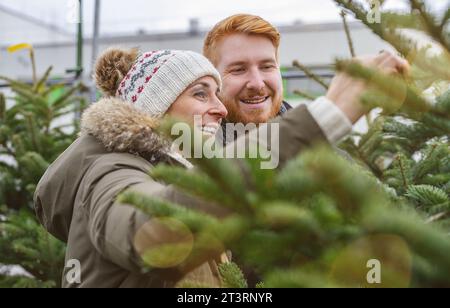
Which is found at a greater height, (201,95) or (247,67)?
(201,95)

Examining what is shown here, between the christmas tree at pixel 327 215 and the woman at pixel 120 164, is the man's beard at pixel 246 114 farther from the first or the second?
the christmas tree at pixel 327 215

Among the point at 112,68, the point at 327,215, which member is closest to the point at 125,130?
the point at 112,68

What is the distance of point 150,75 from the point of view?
7.12 feet

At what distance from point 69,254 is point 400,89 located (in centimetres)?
109

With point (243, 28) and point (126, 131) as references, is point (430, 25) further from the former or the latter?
point (243, 28)

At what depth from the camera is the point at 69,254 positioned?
1774 mm

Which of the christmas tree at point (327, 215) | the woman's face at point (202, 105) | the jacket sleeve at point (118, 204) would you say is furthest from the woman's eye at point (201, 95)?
the christmas tree at point (327, 215)

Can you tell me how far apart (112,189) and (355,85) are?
2.10 feet

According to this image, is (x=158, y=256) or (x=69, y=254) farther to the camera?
(x=69, y=254)

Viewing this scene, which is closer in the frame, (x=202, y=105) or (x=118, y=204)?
(x=118, y=204)

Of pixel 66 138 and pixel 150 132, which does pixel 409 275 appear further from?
pixel 66 138

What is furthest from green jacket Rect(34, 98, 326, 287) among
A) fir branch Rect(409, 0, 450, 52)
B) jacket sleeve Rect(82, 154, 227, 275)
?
fir branch Rect(409, 0, 450, 52)

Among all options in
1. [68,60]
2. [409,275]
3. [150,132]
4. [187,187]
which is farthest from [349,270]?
→ [68,60]

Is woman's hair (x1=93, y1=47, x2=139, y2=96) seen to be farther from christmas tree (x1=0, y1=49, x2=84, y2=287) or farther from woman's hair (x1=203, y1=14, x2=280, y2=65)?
christmas tree (x1=0, y1=49, x2=84, y2=287)
